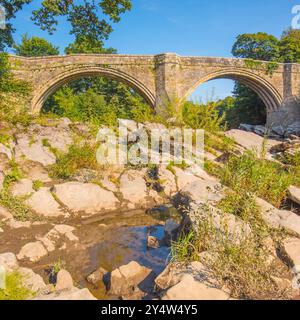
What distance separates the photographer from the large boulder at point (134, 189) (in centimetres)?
680

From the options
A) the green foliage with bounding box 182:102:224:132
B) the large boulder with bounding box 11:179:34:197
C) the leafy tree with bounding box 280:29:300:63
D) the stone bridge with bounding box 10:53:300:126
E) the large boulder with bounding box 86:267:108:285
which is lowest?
the large boulder with bounding box 86:267:108:285

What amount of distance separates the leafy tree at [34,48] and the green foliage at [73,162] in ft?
86.2

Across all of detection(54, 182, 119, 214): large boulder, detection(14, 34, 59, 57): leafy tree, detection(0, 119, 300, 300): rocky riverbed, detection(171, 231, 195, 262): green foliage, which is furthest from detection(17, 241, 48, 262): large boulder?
detection(14, 34, 59, 57): leafy tree

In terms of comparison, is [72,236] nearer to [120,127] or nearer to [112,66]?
[120,127]

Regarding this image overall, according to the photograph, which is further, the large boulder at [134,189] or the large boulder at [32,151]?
the large boulder at [32,151]

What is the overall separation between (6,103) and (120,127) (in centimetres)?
416

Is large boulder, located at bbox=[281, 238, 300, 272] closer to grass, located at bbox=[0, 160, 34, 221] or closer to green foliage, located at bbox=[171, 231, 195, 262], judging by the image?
green foliage, located at bbox=[171, 231, 195, 262]

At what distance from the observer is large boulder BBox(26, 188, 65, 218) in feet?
18.7

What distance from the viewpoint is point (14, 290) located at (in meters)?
2.95

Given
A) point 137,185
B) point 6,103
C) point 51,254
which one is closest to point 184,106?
point 137,185

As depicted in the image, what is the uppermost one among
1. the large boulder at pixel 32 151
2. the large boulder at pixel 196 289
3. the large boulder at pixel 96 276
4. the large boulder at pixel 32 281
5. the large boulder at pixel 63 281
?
the large boulder at pixel 32 151

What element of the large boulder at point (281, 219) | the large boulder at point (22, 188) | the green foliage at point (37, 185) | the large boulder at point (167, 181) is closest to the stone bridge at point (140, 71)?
the large boulder at point (167, 181)

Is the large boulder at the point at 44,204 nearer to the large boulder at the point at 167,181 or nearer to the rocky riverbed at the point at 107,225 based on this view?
the rocky riverbed at the point at 107,225

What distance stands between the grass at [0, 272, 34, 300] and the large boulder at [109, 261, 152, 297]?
982 millimetres
